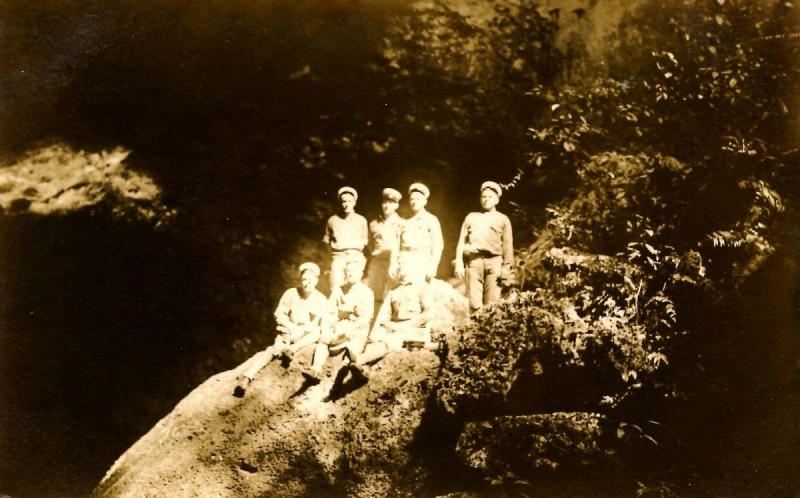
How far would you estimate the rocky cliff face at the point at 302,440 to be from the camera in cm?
520

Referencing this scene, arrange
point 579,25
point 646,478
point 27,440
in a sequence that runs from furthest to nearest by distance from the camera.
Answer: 1. point 27,440
2. point 579,25
3. point 646,478

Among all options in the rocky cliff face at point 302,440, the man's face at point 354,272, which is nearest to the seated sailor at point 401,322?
the rocky cliff face at point 302,440

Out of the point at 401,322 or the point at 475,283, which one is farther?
the point at 475,283

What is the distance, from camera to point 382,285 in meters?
6.76

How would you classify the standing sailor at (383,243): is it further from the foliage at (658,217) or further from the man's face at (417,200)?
the foliage at (658,217)

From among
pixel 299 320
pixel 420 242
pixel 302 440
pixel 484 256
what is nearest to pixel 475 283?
pixel 484 256

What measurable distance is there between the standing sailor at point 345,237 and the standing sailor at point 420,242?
0.43m

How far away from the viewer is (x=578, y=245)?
5875 millimetres

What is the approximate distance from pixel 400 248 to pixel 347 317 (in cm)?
79

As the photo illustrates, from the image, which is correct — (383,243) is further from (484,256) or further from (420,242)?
(484,256)

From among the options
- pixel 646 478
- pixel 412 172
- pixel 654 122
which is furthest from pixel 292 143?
pixel 646 478

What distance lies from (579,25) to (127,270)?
5693 millimetres

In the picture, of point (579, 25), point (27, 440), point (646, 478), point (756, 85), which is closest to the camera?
point (646, 478)

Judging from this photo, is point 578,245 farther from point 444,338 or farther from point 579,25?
point 579,25
